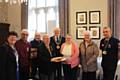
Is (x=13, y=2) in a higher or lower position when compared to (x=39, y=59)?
higher

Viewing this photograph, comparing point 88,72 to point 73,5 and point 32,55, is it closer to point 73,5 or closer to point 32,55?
point 32,55

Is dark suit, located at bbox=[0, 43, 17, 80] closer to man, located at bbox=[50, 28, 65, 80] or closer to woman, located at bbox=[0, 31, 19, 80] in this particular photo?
woman, located at bbox=[0, 31, 19, 80]

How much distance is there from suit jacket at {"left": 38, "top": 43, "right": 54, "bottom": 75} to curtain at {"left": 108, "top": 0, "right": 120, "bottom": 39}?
273 centimetres

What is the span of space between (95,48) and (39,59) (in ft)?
3.83

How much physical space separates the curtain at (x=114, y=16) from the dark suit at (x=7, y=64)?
397 centimetres

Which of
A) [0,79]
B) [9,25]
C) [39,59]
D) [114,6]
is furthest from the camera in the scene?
[9,25]

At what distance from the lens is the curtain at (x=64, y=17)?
8844 millimetres

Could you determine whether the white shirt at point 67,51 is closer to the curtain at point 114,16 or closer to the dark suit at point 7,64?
the dark suit at point 7,64

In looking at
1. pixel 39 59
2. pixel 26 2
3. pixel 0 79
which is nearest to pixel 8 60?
pixel 0 79

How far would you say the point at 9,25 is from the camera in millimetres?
9289

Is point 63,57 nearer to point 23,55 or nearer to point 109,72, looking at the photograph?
point 23,55

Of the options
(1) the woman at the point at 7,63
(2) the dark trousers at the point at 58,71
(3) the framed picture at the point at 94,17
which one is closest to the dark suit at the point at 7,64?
(1) the woman at the point at 7,63

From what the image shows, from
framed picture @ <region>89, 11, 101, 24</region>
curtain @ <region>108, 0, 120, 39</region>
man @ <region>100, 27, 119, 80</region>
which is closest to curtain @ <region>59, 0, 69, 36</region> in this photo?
framed picture @ <region>89, 11, 101, 24</region>

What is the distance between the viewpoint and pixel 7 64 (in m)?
4.96
